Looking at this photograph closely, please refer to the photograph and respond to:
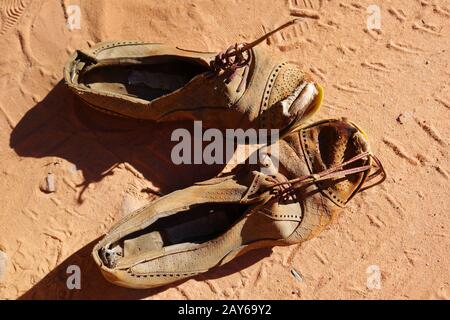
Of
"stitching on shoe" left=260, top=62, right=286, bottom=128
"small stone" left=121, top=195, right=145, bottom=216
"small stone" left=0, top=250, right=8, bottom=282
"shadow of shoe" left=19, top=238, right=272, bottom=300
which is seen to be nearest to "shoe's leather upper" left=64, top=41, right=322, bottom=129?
"stitching on shoe" left=260, top=62, right=286, bottom=128

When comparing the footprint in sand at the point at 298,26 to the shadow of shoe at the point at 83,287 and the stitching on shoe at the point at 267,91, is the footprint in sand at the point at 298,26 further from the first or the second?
the shadow of shoe at the point at 83,287

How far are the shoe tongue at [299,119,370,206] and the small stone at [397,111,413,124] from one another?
1.34 ft

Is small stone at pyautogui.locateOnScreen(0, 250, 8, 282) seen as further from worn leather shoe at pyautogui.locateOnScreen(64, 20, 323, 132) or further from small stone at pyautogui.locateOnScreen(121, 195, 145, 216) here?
worn leather shoe at pyautogui.locateOnScreen(64, 20, 323, 132)

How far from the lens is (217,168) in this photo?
2.74 meters

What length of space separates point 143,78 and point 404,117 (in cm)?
137

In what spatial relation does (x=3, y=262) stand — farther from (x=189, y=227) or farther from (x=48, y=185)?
(x=189, y=227)

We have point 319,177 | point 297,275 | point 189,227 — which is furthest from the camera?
point 297,275

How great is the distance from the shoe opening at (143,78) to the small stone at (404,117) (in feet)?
3.62

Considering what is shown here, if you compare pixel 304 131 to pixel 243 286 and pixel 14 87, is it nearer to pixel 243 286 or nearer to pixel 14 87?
Result: pixel 243 286

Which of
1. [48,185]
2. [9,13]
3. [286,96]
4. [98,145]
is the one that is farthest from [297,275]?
Answer: [9,13]

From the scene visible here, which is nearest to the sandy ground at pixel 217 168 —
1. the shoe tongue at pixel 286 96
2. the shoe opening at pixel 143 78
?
the shoe opening at pixel 143 78

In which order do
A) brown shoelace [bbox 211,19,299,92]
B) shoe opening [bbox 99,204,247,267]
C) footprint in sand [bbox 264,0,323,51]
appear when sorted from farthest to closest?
footprint in sand [bbox 264,0,323,51] → shoe opening [bbox 99,204,247,267] → brown shoelace [bbox 211,19,299,92]

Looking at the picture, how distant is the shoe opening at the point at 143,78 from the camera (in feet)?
8.68

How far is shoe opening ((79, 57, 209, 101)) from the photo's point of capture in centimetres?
264
